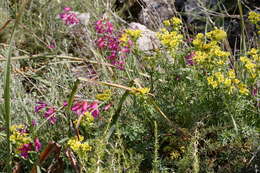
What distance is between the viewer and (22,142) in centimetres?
164

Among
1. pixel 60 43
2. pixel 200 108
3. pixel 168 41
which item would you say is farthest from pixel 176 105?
pixel 60 43

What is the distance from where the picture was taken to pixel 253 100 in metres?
1.83

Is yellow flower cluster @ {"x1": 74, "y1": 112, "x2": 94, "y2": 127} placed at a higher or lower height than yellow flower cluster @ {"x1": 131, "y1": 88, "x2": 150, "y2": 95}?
lower

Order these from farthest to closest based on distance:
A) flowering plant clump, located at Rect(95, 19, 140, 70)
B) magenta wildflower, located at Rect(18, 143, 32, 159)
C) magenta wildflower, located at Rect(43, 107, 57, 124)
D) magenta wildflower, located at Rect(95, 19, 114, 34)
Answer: magenta wildflower, located at Rect(95, 19, 114, 34) < flowering plant clump, located at Rect(95, 19, 140, 70) < magenta wildflower, located at Rect(43, 107, 57, 124) < magenta wildflower, located at Rect(18, 143, 32, 159)

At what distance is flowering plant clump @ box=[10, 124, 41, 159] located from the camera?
1617 mm

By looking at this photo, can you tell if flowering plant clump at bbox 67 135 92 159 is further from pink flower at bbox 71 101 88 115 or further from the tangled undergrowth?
pink flower at bbox 71 101 88 115

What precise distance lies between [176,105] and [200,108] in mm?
130

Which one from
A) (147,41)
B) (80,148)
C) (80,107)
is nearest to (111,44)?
(147,41)

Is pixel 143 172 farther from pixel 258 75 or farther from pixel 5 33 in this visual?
pixel 5 33

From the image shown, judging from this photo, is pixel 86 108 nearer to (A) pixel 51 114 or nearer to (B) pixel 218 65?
(A) pixel 51 114

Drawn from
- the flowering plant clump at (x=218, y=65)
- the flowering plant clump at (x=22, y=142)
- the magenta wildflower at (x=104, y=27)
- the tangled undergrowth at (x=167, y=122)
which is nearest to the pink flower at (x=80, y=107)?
the tangled undergrowth at (x=167, y=122)

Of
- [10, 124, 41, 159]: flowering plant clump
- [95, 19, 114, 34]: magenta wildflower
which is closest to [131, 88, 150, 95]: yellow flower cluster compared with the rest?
[10, 124, 41, 159]: flowering plant clump

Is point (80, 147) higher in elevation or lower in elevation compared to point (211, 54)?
lower

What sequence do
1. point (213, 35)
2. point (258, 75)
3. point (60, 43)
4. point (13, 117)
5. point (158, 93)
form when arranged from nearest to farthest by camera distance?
point (258, 75)
point (213, 35)
point (158, 93)
point (13, 117)
point (60, 43)
